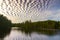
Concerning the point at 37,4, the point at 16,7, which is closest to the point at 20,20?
the point at 16,7

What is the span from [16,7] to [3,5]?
0.17 meters

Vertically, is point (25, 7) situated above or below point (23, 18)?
above

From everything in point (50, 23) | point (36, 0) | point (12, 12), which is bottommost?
point (50, 23)

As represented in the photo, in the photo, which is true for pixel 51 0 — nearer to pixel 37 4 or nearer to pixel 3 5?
pixel 37 4

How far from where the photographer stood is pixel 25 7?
1729 mm

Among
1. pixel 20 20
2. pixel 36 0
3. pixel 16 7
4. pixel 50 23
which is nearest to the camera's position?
pixel 36 0

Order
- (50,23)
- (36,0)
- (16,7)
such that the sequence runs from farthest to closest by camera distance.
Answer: (50,23), (16,7), (36,0)

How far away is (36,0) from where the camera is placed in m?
1.63

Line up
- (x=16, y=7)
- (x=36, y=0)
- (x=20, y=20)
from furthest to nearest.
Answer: (x=20, y=20)
(x=16, y=7)
(x=36, y=0)

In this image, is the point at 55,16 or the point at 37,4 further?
the point at 55,16

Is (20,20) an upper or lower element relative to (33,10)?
lower

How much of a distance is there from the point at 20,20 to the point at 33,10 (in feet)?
0.82

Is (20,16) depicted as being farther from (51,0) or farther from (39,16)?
(51,0)

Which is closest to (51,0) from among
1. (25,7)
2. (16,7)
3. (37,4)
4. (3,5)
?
(37,4)
